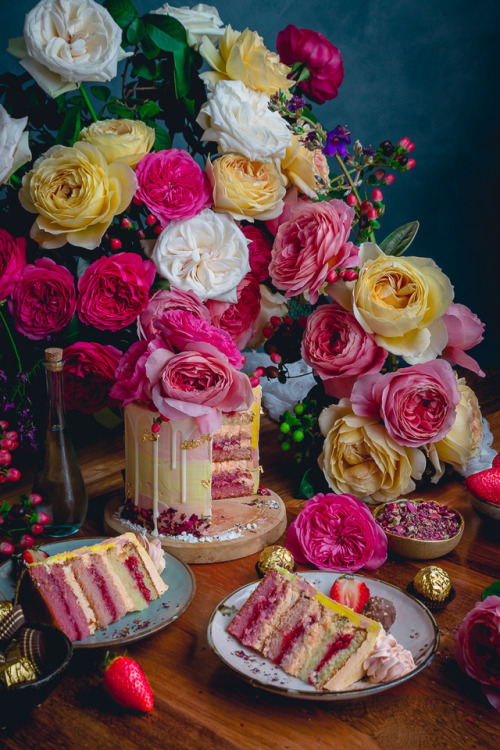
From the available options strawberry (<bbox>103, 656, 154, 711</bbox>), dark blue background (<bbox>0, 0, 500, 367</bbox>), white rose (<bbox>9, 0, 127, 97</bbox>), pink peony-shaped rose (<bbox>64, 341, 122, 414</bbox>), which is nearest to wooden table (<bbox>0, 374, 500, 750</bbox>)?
strawberry (<bbox>103, 656, 154, 711</bbox>)

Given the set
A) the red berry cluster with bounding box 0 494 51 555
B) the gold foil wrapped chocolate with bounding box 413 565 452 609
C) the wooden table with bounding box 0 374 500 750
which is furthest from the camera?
the red berry cluster with bounding box 0 494 51 555

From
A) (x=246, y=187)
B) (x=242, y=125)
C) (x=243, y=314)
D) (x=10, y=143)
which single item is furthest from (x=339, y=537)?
(x=10, y=143)

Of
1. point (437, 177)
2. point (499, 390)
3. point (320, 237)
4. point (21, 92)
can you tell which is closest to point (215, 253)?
point (320, 237)

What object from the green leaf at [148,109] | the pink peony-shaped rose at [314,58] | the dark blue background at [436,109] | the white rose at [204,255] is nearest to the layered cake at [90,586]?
the white rose at [204,255]

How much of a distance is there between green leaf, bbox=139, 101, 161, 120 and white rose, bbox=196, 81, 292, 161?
0.11 meters

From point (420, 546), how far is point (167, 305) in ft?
2.17

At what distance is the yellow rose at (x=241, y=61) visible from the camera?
169 centimetres

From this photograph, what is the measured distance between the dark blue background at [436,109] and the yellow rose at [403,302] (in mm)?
1386

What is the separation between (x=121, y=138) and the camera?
162cm

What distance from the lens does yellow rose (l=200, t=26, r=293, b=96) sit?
5.55 feet

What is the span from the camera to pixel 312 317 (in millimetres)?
1657

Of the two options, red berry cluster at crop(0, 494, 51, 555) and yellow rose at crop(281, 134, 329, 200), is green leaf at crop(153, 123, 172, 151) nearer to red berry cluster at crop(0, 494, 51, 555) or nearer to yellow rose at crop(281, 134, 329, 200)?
yellow rose at crop(281, 134, 329, 200)

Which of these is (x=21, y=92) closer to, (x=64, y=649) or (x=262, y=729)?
(x=64, y=649)

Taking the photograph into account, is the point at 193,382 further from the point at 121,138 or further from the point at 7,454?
the point at 121,138
